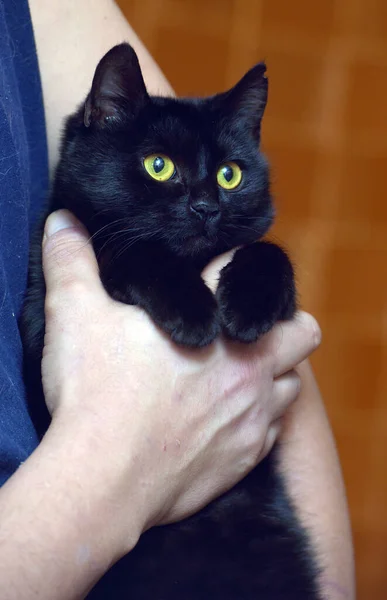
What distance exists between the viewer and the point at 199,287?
77 cm

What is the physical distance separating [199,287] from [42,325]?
0.63ft

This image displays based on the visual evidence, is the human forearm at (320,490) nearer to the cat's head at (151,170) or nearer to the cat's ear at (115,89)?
the cat's head at (151,170)

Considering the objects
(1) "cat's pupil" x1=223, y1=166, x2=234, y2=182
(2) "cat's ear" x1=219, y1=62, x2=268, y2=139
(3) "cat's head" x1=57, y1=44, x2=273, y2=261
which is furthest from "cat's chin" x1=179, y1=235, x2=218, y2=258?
(2) "cat's ear" x1=219, y1=62, x2=268, y2=139

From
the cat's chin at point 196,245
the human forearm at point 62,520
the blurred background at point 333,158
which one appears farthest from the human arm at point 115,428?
the blurred background at point 333,158

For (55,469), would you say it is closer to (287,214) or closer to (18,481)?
(18,481)

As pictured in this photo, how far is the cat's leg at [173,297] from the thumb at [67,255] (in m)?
0.03

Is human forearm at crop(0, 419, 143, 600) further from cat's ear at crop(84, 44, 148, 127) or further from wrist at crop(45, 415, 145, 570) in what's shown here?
cat's ear at crop(84, 44, 148, 127)

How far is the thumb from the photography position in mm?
753

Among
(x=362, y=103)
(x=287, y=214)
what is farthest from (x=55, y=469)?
(x=362, y=103)

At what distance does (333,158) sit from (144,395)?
1101 millimetres

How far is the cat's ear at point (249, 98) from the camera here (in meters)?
0.94

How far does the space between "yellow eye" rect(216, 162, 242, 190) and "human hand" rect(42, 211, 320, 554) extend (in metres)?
0.15

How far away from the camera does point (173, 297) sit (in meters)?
0.75

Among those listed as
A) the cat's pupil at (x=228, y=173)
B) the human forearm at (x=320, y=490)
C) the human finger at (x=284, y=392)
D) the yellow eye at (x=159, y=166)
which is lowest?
the human forearm at (x=320, y=490)
